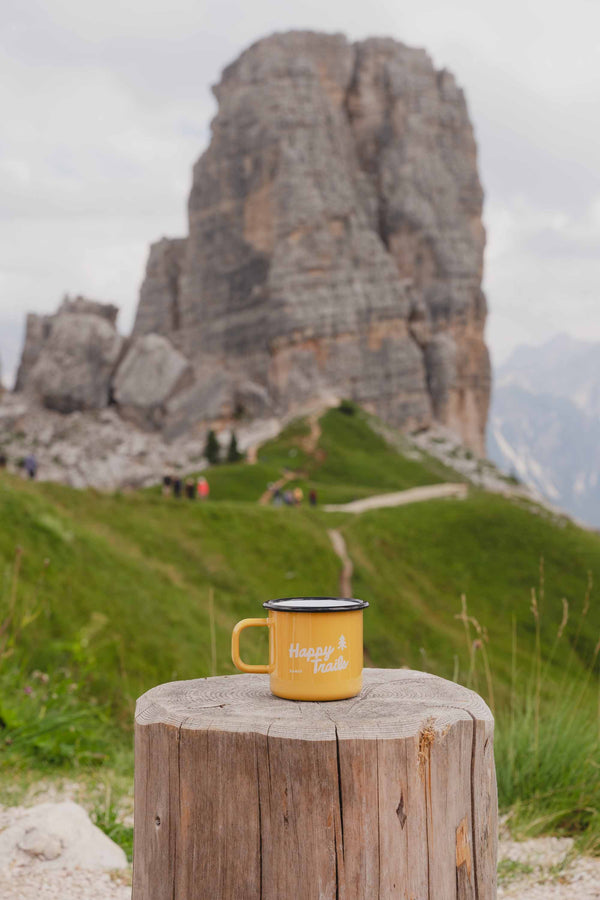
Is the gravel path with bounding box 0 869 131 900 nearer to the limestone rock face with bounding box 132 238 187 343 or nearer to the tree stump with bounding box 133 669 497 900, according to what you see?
the tree stump with bounding box 133 669 497 900

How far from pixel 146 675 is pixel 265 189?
76.4m

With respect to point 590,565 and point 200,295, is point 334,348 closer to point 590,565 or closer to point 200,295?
point 200,295

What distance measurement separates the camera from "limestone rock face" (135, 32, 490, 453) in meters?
78.6

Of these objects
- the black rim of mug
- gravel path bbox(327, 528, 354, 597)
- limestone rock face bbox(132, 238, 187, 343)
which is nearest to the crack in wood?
the black rim of mug

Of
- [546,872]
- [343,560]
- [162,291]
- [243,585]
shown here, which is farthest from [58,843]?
[162,291]

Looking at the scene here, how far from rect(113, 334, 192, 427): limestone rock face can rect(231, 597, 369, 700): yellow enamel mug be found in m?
77.9

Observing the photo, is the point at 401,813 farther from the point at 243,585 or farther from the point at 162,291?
the point at 162,291

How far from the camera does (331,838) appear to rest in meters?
2.72

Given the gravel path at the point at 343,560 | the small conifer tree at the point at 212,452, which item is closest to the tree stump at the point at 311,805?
the gravel path at the point at 343,560

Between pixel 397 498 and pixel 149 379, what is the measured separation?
148 ft

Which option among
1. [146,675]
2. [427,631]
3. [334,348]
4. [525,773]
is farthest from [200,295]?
[525,773]

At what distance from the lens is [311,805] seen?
8.96 ft

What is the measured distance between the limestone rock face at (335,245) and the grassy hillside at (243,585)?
102 feet

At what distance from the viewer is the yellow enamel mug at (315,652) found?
10.4 feet
